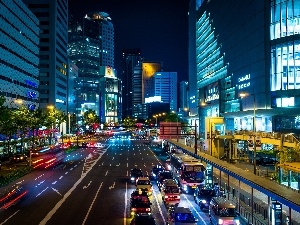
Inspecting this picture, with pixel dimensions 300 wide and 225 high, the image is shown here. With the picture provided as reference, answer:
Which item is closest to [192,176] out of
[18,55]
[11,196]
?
[11,196]

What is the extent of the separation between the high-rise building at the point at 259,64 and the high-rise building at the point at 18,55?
206ft

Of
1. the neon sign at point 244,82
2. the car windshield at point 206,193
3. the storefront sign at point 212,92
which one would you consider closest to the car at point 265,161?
the car windshield at point 206,193

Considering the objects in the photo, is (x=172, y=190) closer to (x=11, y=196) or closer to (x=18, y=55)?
(x=11, y=196)

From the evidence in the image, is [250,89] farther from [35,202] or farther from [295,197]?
[295,197]

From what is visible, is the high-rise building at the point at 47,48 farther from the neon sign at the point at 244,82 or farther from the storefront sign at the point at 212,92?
the neon sign at the point at 244,82

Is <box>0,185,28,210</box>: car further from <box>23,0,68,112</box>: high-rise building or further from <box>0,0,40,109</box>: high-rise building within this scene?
<box>23,0,68,112</box>: high-rise building

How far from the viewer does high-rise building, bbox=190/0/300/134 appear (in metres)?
83.9

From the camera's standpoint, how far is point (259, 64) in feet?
300

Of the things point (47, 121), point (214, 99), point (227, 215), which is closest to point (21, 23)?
point (47, 121)

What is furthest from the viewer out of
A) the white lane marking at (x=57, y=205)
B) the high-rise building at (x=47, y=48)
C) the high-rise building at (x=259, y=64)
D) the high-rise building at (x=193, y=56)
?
the high-rise building at (x=193, y=56)

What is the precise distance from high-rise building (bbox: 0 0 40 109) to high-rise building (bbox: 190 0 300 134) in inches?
2475

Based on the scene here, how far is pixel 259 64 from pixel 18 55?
72889 mm

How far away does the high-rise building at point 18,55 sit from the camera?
107 meters

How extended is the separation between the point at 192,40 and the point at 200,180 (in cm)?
15480
